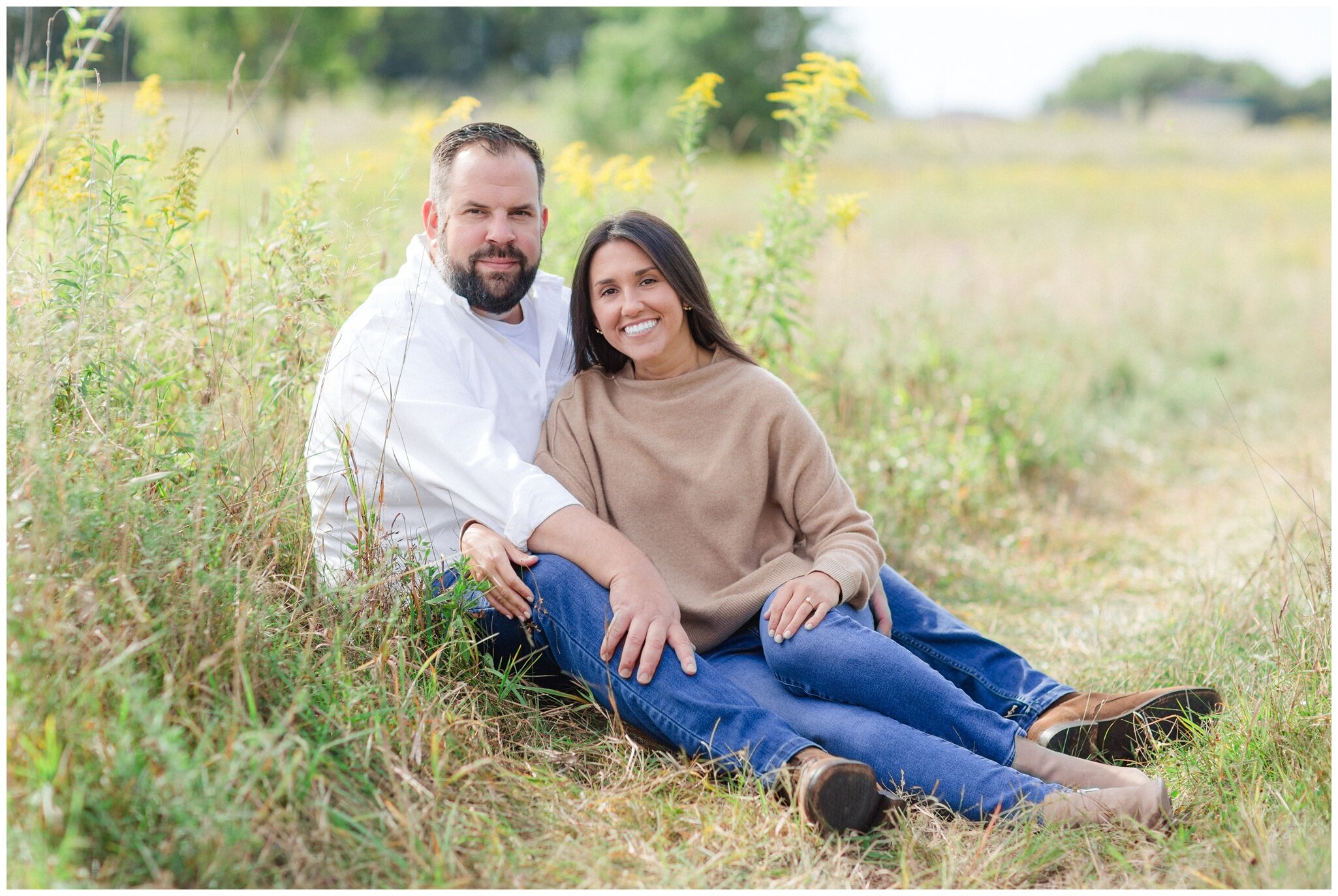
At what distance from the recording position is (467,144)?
9.49 feet

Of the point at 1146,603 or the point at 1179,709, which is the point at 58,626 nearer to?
the point at 1179,709

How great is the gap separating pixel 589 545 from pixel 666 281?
75 cm

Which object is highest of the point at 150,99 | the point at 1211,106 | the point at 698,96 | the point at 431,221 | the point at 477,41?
the point at 477,41

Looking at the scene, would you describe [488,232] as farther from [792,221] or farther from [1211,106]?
[1211,106]

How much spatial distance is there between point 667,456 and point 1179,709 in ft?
4.67

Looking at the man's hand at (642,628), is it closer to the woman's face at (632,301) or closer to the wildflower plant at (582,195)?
the woman's face at (632,301)

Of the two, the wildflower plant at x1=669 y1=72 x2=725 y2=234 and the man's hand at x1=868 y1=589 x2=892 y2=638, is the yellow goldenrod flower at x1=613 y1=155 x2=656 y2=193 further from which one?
Answer: the man's hand at x1=868 y1=589 x2=892 y2=638

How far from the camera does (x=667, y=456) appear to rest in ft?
9.06

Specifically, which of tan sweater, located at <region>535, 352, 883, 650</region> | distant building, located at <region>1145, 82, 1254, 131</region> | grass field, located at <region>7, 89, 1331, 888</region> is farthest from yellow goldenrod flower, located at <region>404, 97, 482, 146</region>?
distant building, located at <region>1145, 82, 1254, 131</region>

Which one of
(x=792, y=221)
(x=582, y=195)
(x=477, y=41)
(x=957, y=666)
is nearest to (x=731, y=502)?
(x=957, y=666)

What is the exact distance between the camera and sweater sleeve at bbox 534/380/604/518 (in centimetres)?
271

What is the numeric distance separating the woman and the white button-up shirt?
0.55 feet

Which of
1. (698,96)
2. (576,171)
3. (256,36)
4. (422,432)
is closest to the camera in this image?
(422,432)

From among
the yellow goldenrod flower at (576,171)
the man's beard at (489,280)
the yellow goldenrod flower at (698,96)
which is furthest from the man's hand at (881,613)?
the yellow goldenrod flower at (576,171)
